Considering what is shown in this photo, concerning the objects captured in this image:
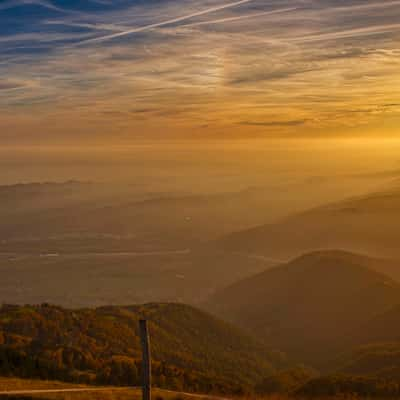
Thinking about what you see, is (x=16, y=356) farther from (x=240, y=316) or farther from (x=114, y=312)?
(x=240, y=316)

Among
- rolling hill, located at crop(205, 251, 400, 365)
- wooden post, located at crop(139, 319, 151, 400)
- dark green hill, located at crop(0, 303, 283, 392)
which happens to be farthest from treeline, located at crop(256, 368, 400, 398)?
rolling hill, located at crop(205, 251, 400, 365)

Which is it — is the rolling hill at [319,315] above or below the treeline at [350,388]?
below

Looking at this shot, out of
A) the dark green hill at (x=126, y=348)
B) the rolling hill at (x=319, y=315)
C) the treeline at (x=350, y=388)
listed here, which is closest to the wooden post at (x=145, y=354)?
the dark green hill at (x=126, y=348)

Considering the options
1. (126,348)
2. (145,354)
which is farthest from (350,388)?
(145,354)

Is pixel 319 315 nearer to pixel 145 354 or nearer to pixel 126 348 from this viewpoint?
pixel 126 348

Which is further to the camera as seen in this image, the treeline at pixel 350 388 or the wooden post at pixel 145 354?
the treeline at pixel 350 388

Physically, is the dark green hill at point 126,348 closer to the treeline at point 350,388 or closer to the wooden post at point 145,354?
the treeline at point 350,388

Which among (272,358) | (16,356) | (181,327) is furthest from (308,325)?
(16,356)

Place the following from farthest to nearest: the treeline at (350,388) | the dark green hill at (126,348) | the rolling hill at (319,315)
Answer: the rolling hill at (319,315)
the treeline at (350,388)
the dark green hill at (126,348)
